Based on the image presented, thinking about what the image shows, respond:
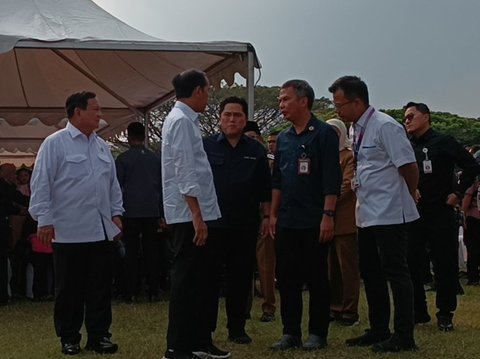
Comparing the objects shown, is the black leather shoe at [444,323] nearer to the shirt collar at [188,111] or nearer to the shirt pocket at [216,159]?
the shirt pocket at [216,159]

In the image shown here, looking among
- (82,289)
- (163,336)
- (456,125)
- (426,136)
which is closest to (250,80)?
(426,136)

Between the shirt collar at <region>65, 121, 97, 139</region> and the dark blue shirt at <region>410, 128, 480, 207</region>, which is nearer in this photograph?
the shirt collar at <region>65, 121, 97, 139</region>

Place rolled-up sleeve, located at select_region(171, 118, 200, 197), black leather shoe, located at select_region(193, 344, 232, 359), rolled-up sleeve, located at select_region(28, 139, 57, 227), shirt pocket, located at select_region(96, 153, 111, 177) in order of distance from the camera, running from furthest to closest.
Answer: shirt pocket, located at select_region(96, 153, 111, 177), rolled-up sleeve, located at select_region(28, 139, 57, 227), black leather shoe, located at select_region(193, 344, 232, 359), rolled-up sleeve, located at select_region(171, 118, 200, 197)

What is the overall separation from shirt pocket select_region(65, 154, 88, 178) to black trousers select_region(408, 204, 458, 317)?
2657mm

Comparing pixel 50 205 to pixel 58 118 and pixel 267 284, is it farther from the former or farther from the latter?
pixel 58 118

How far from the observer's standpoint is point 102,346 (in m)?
5.45

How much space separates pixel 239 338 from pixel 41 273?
4004mm

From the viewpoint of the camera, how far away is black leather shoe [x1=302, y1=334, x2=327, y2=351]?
5.37 m

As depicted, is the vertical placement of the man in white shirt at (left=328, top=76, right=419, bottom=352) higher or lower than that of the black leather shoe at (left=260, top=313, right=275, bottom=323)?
higher

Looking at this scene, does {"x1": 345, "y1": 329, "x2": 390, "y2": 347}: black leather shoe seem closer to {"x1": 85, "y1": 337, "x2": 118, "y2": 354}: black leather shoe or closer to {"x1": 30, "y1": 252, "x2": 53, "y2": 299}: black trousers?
{"x1": 85, "y1": 337, "x2": 118, "y2": 354}: black leather shoe

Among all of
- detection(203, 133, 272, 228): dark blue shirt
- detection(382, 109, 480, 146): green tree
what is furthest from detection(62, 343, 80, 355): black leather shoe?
detection(382, 109, 480, 146): green tree

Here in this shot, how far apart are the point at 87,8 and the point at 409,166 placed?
5.95 meters

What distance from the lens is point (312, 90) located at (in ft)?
18.1

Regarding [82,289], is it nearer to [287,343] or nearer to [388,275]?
[287,343]
